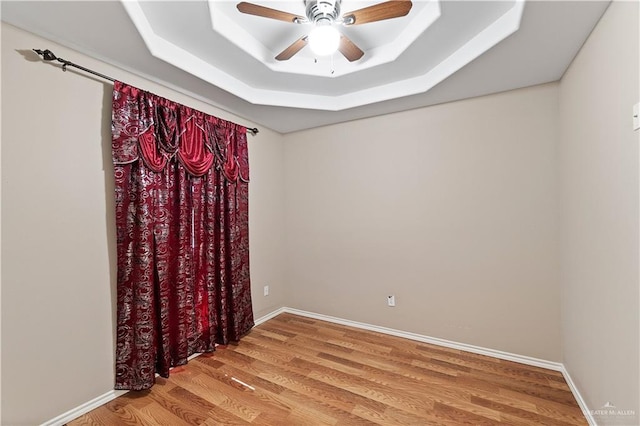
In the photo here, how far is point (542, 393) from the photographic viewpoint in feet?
6.11

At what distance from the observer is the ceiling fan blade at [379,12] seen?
51.8 inches

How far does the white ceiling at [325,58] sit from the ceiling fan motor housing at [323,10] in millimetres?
305

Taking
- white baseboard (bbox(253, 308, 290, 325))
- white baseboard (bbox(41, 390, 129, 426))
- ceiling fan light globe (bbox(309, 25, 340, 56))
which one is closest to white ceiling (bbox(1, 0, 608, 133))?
ceiling fan light globe (bbox(309, 25, 340, 56))

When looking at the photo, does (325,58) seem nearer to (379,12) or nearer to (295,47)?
(295,47)

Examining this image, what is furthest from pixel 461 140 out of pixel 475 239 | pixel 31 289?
pixel 31 289

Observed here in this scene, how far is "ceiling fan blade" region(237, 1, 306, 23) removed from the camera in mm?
1332

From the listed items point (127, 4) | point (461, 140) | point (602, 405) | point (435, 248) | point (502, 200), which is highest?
point (127, 4)

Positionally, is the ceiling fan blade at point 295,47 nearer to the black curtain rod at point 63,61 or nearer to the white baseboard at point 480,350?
the black curtain rod at point 63,61

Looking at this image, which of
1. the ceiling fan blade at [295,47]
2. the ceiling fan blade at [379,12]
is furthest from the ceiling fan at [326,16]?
the ceiling fan blade at [295,47]

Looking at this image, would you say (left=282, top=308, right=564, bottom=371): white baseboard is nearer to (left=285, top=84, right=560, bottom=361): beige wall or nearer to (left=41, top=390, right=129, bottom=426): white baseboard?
(left=285, top=84, right=560, bottom=361): beige wall

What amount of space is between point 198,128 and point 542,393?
3440 millimetres

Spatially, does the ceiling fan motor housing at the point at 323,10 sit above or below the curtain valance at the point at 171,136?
above

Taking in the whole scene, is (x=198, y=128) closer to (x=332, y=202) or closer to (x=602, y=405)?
(x=332, y=202)

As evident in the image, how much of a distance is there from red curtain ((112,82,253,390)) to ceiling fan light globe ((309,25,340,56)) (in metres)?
1.40
